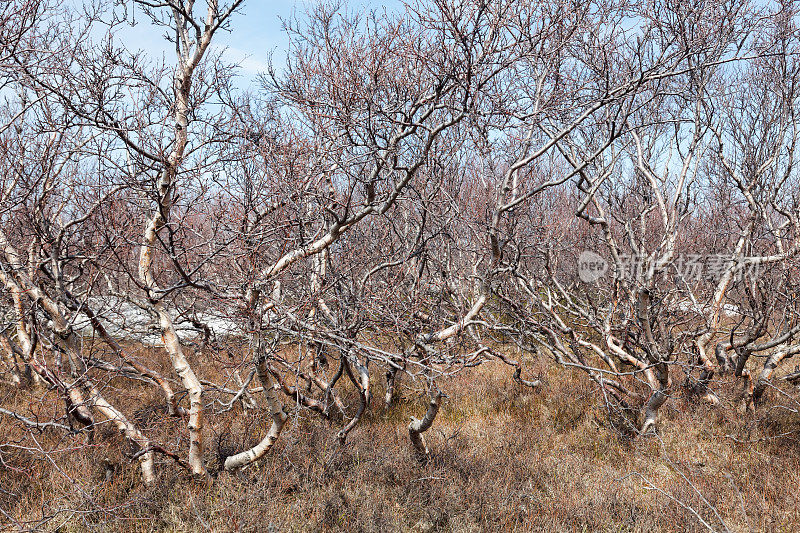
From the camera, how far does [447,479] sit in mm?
4504

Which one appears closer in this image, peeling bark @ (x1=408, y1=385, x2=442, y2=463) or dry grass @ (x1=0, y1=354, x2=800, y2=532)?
dry grass @ (x1=0, y1=354, x2=800, y2=532)

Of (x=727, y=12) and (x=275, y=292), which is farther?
(x=727, y=12)

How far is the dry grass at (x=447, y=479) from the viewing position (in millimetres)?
3828

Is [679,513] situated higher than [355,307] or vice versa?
[355,307]

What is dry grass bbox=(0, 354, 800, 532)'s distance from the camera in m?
3.83

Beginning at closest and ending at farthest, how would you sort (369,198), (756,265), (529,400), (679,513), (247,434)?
(369,198)
(679,513)
(247,434)
(756,265)
(529,400)

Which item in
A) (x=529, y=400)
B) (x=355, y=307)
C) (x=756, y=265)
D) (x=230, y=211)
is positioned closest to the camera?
(x=230, y=211)

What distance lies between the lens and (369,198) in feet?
10.9

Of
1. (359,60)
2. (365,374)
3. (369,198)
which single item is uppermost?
(359,60)

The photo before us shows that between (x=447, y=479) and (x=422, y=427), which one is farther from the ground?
(x=422, y=427)

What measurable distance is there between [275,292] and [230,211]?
1327 mm

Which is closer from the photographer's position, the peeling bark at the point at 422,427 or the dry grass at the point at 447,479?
the dry grass at the point at 447,479

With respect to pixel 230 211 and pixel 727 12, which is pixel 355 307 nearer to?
pixel 230 211

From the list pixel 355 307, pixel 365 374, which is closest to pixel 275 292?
pixel 355 307
